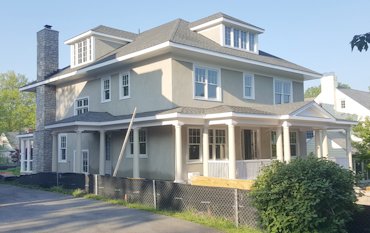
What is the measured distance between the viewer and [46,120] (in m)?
25.5

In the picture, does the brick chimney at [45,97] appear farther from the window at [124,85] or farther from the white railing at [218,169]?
the white railing at [218,169]

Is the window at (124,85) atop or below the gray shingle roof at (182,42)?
below

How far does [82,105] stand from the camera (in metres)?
23.8

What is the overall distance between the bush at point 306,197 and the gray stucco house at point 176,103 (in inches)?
343

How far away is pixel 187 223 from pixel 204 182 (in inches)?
140

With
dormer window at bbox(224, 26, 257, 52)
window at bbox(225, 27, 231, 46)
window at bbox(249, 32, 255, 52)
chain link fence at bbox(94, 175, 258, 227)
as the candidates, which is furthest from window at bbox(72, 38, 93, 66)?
chain link fence at bbox(94, 175, 258, 227)

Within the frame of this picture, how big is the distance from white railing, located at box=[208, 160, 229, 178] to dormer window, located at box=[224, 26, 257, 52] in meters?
7.16

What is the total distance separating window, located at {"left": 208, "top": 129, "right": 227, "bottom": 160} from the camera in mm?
19625

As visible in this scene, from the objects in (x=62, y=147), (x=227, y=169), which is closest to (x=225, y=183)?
(x=227, y=169)

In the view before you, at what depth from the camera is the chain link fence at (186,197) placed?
929 centimetres

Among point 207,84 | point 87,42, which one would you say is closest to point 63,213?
point 207,84

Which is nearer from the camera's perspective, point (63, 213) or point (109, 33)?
point (63, 213)

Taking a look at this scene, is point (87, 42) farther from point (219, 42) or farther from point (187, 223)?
point (187, 223)

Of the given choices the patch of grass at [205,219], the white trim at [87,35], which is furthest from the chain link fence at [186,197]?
the white trim at [87,35]
